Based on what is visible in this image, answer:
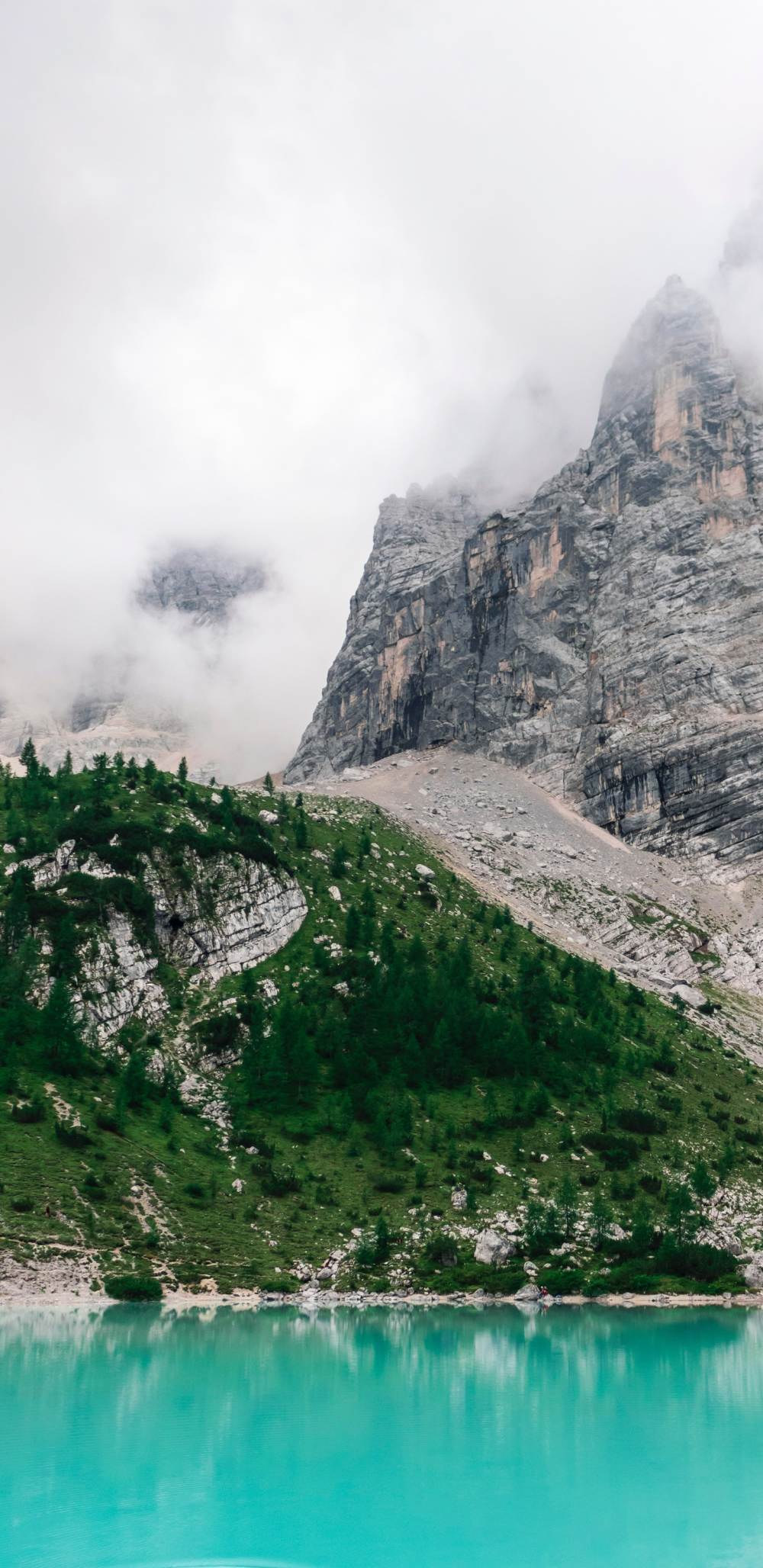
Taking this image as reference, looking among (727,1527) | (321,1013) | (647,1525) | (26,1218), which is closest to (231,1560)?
(647,1525)

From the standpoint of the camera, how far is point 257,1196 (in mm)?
→ 73750

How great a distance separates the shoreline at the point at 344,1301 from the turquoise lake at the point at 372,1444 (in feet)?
10.4

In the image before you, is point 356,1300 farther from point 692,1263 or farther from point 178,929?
point 178,929

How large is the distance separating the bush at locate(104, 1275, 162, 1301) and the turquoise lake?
3.86m

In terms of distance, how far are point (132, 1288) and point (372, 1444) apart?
29.7 m

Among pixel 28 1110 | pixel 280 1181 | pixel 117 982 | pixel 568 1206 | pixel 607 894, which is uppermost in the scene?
pixel 607 894

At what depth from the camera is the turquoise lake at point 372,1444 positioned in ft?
83.8

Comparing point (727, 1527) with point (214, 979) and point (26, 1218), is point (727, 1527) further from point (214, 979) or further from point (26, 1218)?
point (214, 979)

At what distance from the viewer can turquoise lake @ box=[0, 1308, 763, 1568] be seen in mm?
25531

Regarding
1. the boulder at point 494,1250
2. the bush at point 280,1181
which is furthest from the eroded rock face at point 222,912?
the boulder at point 494,1250

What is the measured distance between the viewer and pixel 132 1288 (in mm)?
59125

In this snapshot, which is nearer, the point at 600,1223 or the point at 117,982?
the point at 600,1223

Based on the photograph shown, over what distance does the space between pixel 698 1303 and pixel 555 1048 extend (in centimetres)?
3466

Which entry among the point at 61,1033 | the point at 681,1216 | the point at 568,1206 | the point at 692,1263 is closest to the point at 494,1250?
the point at 568,1206
